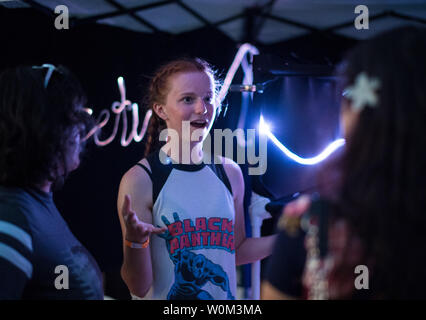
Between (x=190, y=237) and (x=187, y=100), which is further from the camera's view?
(x=187, y=100)

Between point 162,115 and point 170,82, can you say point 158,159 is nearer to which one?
point 162,115

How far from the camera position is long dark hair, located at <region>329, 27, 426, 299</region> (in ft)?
2.40

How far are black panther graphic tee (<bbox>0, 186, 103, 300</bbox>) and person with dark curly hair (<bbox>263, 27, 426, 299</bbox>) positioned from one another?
647 millimetres

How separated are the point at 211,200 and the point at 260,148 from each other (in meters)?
0.68

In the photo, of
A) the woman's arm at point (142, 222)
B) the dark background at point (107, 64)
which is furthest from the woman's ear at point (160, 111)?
the dark background at point (107, 64)

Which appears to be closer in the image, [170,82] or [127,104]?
[170,82]

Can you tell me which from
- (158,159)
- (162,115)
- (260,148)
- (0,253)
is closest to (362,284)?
(0,253)

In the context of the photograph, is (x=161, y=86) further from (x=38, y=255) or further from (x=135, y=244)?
(x=38, y=255)

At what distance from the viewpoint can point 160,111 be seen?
1.75 m

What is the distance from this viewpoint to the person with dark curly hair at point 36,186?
921mm

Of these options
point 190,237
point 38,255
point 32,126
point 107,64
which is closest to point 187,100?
point 190,237

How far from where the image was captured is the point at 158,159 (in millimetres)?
1653

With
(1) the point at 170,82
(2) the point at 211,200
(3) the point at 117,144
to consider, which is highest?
(3) the point at 117,144

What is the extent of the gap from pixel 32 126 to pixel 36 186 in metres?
0.16
